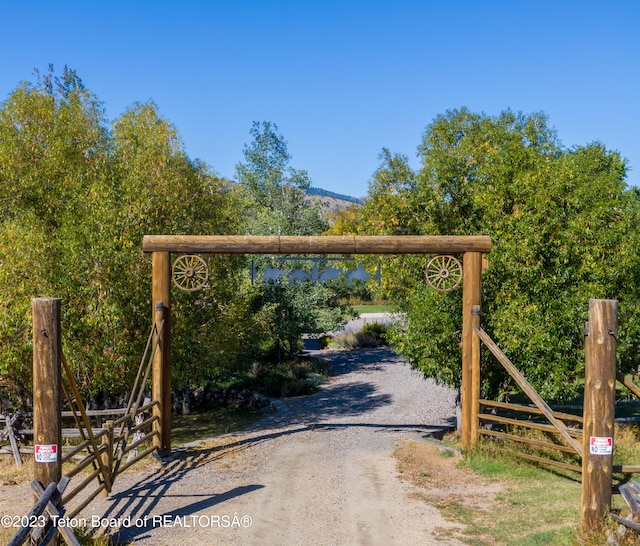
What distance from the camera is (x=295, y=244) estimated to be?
1040 cm

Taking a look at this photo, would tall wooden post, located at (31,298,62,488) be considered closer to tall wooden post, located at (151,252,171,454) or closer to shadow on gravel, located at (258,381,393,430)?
tall wooden post, located at (151,252,171,454)

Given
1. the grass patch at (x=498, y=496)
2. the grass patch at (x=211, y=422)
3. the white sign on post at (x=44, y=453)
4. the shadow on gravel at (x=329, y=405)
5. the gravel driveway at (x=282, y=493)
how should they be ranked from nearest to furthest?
the white sign on post at (x=44, y=453) < the grass patch at (x=498, y=496) < the gravel driveway at (x=282, y=493) < the shadow on gravel at (x=329, y=405) < the grass patch at (x=211, y=422)

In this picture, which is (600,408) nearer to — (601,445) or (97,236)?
(601,445)

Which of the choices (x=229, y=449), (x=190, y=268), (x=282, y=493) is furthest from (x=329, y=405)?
(x=282, y=493)

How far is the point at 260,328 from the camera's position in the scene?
1845 centimetres

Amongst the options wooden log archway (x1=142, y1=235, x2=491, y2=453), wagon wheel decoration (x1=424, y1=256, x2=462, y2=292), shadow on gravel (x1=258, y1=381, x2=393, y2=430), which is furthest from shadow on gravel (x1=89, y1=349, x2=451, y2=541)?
wagon wheel decoration (x1=424, y1=256, x2=462, y2=292)

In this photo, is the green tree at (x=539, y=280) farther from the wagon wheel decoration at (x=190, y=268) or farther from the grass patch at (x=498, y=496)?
the wagon wheel decoration at (x=190, y=268)

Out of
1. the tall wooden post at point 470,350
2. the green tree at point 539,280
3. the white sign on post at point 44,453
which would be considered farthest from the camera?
the green tree at point 539,280

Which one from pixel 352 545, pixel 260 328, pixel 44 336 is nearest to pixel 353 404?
pixel 260 328

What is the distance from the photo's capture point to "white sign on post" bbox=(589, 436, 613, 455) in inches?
265

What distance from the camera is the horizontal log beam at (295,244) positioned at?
34.1ft

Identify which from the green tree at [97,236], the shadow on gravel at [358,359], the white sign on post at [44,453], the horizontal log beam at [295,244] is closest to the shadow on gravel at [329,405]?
the green tree at [97,236]

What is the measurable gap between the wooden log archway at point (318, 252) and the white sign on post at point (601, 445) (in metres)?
3.96

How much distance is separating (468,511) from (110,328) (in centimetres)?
747
